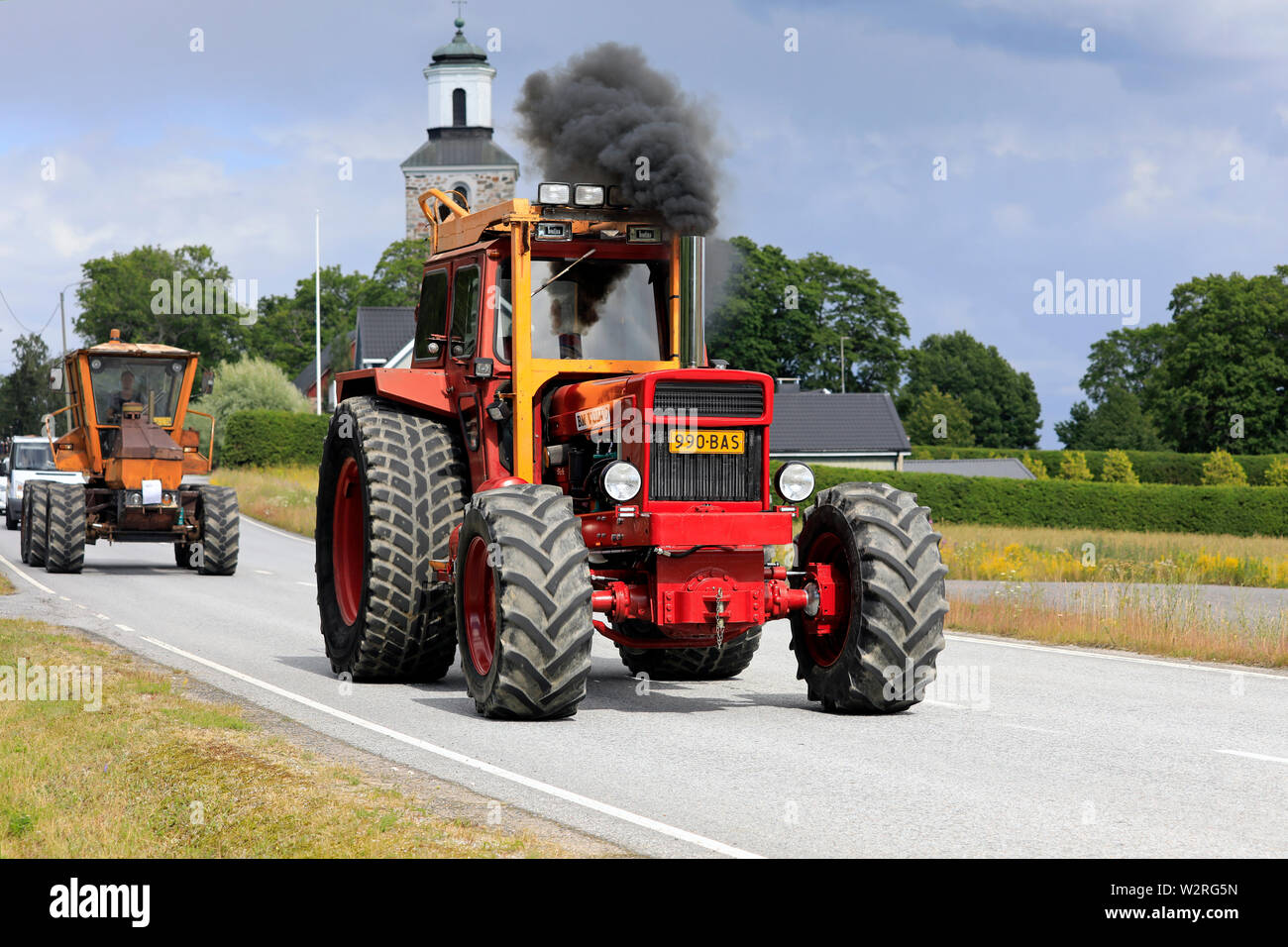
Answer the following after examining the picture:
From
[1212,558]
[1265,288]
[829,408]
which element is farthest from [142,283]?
[1212,558]

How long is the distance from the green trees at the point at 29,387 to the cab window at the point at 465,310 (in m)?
86.0

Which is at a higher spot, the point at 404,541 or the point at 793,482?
the point at 793,482

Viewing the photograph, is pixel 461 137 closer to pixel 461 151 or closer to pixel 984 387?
pixel 461 151

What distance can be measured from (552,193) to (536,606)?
3.13m

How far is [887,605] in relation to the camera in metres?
10.5

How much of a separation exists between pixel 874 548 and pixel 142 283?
114 meters

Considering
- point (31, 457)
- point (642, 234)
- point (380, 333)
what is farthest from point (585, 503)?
point (380, 333)

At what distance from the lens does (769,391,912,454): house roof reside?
268ft

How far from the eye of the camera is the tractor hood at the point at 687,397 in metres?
10.7

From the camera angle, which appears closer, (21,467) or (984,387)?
(21,467)

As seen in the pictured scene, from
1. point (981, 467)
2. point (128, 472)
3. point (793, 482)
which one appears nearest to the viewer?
point (793, 482)

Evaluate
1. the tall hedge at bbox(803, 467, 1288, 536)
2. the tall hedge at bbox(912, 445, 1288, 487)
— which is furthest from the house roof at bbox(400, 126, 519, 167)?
the tall hedge at bbox(803, 467, 1288, 536)

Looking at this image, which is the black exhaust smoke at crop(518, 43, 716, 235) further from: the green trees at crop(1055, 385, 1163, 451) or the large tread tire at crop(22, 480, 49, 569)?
the green trees at crop(1055, 385, 1163, 451)
